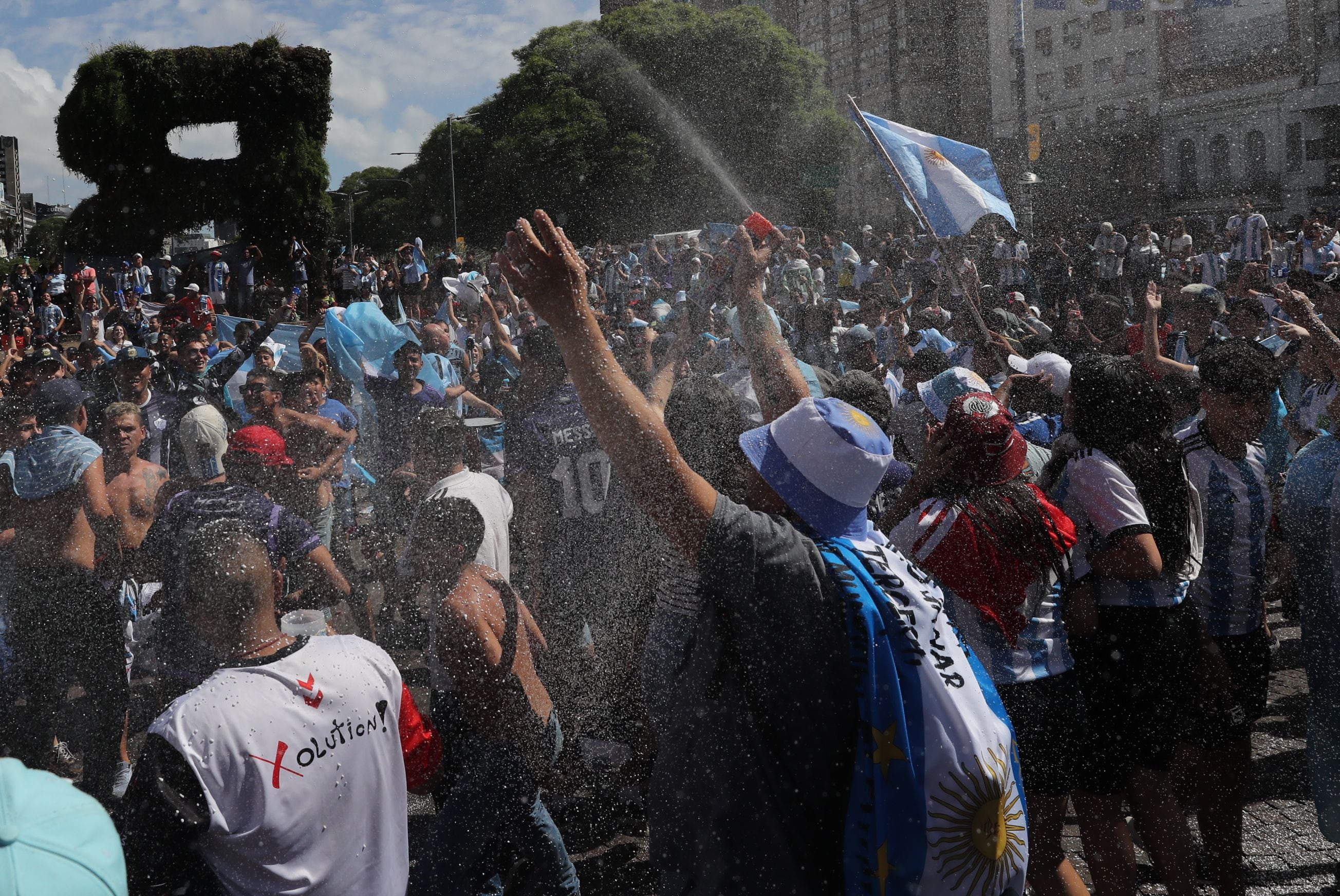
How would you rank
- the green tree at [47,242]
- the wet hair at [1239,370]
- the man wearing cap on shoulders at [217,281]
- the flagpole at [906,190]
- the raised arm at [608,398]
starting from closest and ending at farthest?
the raised arm at [608,398], the wet hair at [1239,370], the flagpole at [906,190], the man wearing cap on shoulders at [217,281], the green tree at [47,242]

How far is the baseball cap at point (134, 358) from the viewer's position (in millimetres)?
6770

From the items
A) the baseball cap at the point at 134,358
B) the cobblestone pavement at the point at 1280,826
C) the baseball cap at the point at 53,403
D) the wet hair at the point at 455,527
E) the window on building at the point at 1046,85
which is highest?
the window on building at the point at 1046,85

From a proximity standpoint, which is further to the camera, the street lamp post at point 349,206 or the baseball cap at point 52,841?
the street lamp post at point 349,206

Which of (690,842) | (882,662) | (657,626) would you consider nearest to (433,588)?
(657,626)

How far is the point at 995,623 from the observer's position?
2.79 metres

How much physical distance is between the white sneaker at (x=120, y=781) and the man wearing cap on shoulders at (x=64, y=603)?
0.06ft

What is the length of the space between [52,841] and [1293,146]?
178 ft

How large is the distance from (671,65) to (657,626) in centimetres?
4566

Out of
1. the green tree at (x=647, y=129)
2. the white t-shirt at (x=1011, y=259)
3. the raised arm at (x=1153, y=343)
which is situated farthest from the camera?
the green tree at (x=647, y=129)

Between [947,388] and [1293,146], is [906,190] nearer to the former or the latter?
[947,388]

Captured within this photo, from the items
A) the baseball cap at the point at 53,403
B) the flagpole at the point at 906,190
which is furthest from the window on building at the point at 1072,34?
the baseball cap at the point at 53,403

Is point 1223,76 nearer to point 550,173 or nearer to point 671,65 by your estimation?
point 671,65

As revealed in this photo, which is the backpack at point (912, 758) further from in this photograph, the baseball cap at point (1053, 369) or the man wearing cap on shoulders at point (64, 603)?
the man wearing cap on shoulders at point (64, 603)

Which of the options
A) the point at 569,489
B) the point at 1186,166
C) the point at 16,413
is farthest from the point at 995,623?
the point at 1186,166
